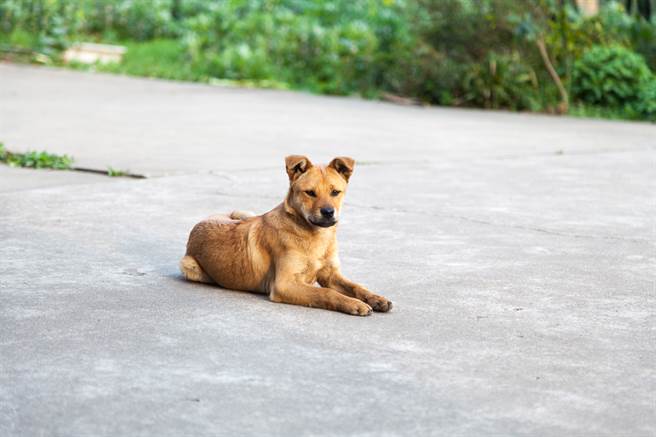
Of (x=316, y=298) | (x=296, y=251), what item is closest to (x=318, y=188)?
(x=296, y=251)

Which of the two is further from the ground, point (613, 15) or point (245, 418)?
point (613, 15)

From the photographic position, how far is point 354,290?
593cm

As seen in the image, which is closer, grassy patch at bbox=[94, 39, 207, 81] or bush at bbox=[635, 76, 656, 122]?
bush at bbox=[635, 76, 656, 122]

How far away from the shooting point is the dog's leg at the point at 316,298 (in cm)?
569

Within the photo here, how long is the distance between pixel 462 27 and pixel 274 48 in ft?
14.7

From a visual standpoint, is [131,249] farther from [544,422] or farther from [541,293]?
[544,422]

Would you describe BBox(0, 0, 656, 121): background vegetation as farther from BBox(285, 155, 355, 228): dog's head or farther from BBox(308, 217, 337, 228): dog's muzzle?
BBox(308, 217, 337, 228): dog's muzzle

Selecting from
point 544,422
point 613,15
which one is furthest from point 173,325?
point 613,15

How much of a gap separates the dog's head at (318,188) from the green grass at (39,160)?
14.6ft

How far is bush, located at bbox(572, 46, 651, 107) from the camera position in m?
15.4

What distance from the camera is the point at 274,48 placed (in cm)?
1945

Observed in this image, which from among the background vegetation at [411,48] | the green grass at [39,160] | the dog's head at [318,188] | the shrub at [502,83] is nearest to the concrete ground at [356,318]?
the green grass at [39,160]

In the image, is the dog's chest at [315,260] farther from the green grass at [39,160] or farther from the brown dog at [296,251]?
the green grass at [39,160]

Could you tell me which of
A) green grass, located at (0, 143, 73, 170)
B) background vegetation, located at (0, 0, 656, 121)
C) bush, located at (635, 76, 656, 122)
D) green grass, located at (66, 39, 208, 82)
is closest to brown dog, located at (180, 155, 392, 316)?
green grass, located at (0, 143, 73, 170)
